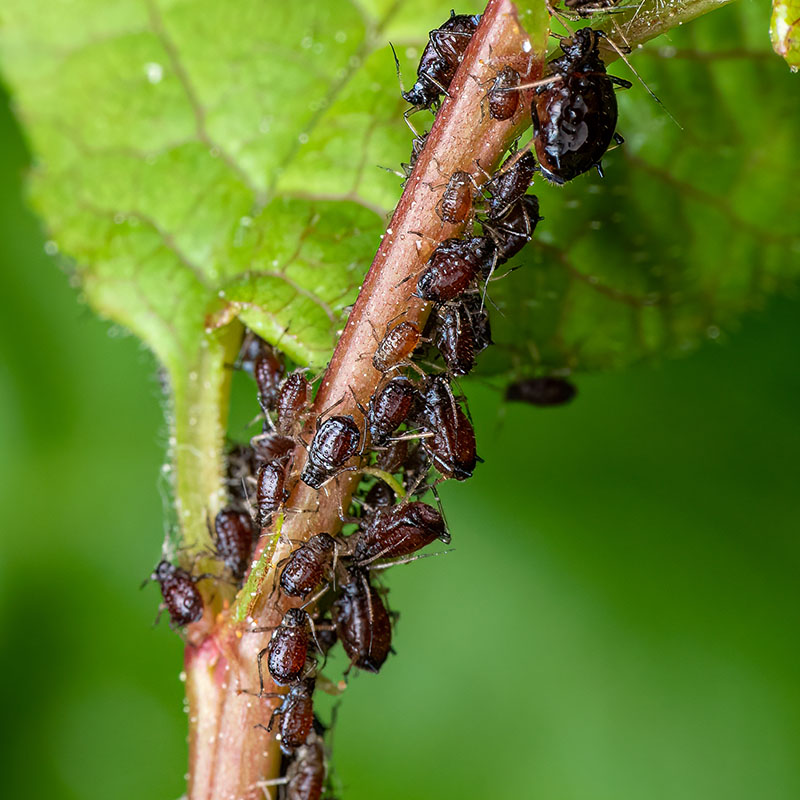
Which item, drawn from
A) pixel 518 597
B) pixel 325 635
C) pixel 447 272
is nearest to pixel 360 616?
pixel 325 635

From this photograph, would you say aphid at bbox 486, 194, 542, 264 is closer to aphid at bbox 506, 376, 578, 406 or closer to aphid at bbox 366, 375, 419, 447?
aphid at bbox 366, 375, 419, 447

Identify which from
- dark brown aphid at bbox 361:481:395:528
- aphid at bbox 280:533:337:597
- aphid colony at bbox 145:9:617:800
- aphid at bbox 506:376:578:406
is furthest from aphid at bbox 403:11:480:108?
aphid at bbox 506:376:578:406

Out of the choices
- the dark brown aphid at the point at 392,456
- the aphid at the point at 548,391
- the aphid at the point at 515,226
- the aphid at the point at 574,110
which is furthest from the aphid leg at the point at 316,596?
the aphid at the point at 548,391

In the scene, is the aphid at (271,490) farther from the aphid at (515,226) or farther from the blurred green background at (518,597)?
the blurred green background at (518,597)

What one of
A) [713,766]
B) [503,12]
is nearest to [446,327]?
[503,12]

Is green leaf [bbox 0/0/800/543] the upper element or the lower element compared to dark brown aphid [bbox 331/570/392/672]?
upper

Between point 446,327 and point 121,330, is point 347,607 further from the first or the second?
point 121,330

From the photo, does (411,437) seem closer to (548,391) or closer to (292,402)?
(292,402)
